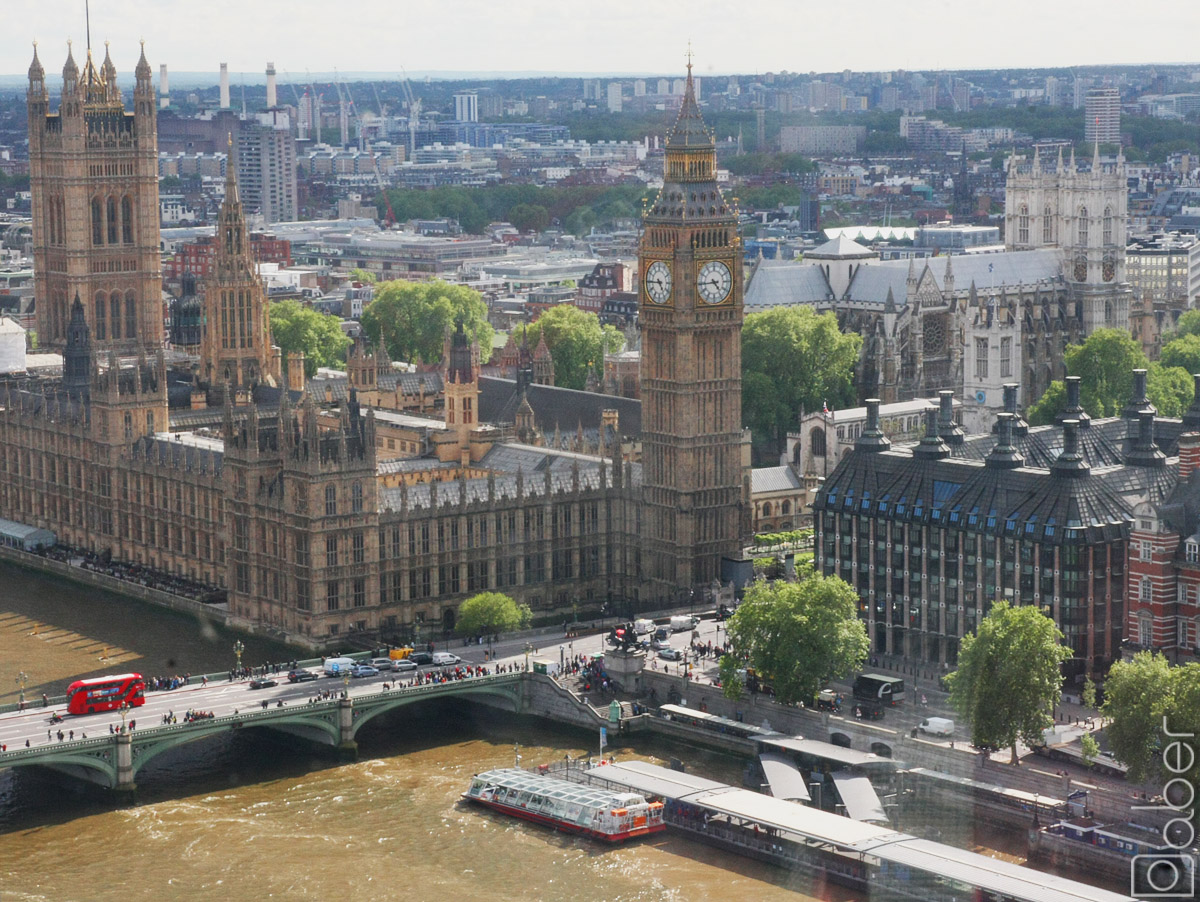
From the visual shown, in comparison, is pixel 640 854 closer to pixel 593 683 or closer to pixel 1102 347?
pixel 593 683

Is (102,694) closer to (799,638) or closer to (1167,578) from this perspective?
(799,638)

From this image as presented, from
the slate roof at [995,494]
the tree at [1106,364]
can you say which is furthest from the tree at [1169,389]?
the slate roof at [995,494]

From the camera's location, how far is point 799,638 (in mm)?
117375

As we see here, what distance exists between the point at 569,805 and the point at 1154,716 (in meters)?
23.5

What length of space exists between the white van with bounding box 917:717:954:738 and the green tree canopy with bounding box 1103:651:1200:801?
364 inches

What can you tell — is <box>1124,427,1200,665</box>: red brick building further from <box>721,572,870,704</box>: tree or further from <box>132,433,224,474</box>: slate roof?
<box>132,433,224,474</box>: slate roof

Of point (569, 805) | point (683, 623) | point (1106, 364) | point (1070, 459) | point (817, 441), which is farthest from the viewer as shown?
point (1106, 364)

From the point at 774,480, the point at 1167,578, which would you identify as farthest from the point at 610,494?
the point at 1167,578

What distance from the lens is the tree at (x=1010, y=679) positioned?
356ft

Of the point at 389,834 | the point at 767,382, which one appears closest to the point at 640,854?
the point at 389,834

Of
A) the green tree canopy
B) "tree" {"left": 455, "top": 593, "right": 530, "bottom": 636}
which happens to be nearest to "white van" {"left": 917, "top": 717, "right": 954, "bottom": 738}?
the green tree canopy

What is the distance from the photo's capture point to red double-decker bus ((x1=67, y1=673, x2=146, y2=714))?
382 ft

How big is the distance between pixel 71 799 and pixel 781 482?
6092 cm

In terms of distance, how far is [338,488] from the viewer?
131625mm
